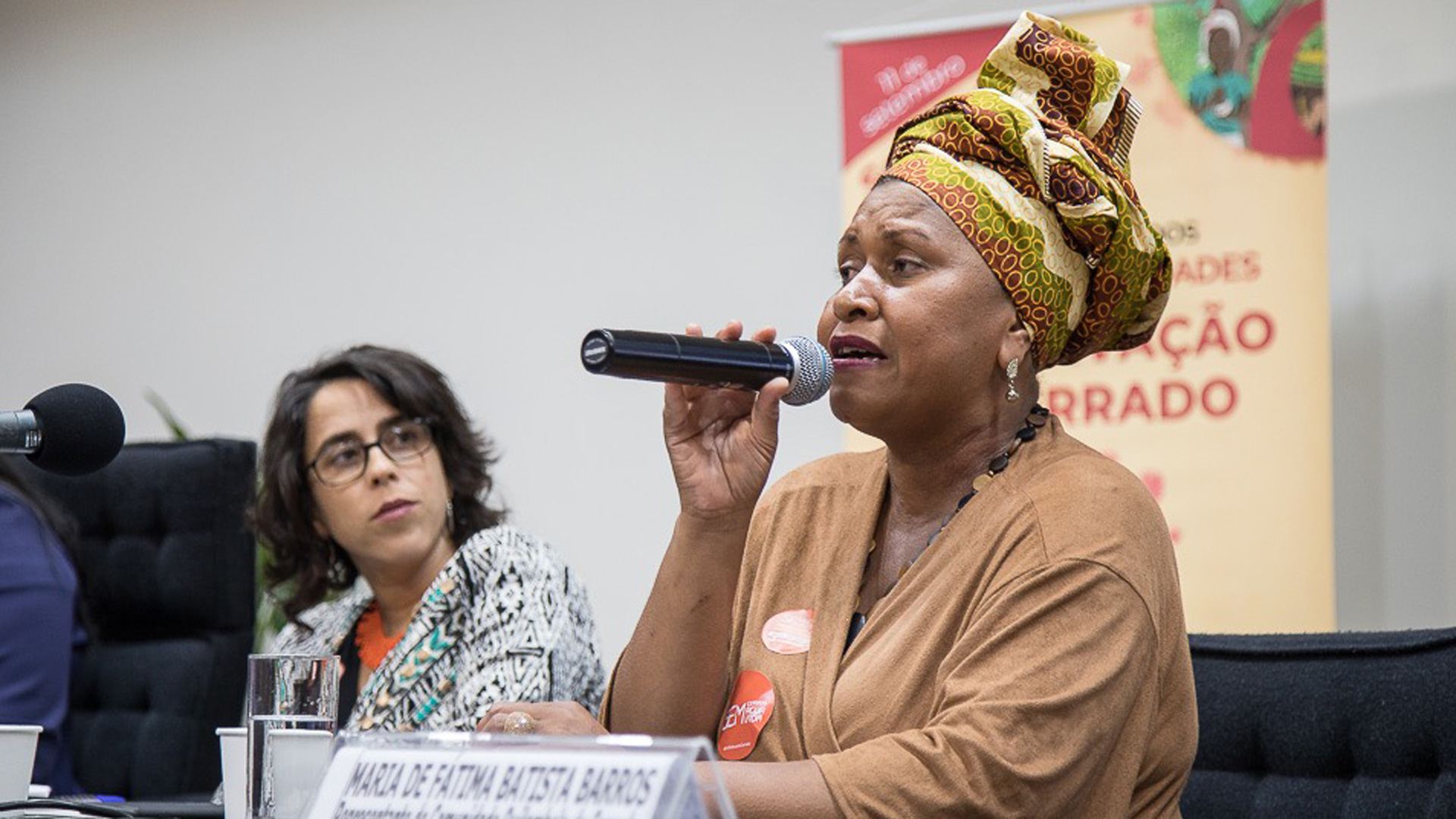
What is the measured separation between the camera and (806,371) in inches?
59.9

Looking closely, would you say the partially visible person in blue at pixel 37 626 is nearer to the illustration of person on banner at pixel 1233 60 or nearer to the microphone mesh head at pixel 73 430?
the microphone mesh head at pixel 73 430

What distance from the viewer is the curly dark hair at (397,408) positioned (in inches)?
114

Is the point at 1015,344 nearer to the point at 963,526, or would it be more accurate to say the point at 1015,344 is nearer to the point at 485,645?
the point at 963,526

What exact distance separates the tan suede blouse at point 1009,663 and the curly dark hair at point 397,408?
122 centimetres

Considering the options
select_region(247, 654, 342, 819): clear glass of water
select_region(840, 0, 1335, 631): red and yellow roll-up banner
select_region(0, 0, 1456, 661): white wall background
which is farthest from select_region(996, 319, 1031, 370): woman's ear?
select_region(0, 0, 1456, 661): white wall background

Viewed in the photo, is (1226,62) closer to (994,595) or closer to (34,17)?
(994,595)

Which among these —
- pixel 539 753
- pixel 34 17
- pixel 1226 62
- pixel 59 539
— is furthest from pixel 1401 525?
pixel 34 17

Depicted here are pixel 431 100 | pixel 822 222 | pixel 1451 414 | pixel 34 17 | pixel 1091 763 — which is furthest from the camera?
pixel 34 17

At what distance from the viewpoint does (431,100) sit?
4.57 metres

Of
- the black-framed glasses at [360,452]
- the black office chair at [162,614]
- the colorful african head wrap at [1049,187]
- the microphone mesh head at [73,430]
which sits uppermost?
the colorful african head wrap at [1049,187]

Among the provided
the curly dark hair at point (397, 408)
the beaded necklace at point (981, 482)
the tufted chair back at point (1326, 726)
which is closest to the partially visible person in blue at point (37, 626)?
the curly dark hair at point (397, 408)

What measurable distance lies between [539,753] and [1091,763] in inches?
27.4

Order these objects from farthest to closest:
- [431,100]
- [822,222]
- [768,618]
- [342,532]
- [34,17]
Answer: [34,17], [431,100], [822,222], [342,532], [768,618]

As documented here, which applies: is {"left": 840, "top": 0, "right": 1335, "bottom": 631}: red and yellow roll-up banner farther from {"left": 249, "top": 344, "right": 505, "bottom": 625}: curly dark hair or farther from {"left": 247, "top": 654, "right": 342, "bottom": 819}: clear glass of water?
{"left": 247, "top": 654, "right": 342, "bottom": 819}: clear glass of water
